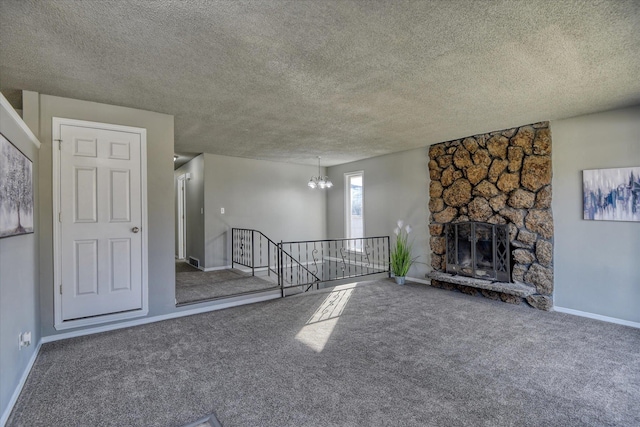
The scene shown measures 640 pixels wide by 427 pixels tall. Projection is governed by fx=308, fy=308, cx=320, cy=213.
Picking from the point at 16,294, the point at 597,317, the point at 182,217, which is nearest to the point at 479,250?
the point at 597,317

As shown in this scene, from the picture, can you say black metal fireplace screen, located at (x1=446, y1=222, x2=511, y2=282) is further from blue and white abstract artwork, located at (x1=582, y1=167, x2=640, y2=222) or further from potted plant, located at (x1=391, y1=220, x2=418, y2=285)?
blue and white abstract artwork, located at (x1=582, y1=167, x2=640, y2=222)

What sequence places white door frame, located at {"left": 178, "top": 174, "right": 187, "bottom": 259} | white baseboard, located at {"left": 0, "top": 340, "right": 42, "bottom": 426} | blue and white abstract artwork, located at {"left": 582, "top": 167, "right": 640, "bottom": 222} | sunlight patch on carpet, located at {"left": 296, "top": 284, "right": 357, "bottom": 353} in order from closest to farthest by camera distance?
white baseboard, located at {"left": 0, "top": 340, "right": 42, "bottom": 426} < sunlight patch on carpet, located at {"left": 296, "top": 284, "right": 357, "bottom": 353} < blue and white abstract artwork, located at {"left": 582, "top": 167, "right": 640, "bottom": 222} < white door frame, located at {"left": 178, "top": 174, "right": 187, "bottom": 259}

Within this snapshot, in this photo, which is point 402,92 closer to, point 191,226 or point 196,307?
point 196,307

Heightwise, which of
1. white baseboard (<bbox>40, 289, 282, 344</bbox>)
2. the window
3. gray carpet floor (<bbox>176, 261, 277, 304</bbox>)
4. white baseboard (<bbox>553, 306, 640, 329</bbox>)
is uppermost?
the window

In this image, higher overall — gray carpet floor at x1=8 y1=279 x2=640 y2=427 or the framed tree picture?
the framed tree picture

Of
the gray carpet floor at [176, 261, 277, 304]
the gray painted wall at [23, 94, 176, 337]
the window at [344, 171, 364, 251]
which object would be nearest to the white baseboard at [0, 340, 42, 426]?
the gray painted wall at [23, 94, 176, 337]

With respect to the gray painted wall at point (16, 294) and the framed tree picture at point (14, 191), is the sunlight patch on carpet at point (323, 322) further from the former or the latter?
the framed tree picture at point (14, 191)

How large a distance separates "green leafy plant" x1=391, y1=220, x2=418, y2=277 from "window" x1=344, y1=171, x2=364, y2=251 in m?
1.26

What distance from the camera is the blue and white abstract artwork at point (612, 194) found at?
11.4 feet

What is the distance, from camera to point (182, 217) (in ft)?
25.0

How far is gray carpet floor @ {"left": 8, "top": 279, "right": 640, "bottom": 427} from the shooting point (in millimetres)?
1956

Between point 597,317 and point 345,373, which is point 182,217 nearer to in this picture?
point 345,373

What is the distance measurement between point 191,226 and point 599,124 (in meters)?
7.18

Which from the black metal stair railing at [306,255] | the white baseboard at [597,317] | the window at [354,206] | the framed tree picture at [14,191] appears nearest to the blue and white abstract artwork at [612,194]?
the white baseboard at [597,317]
